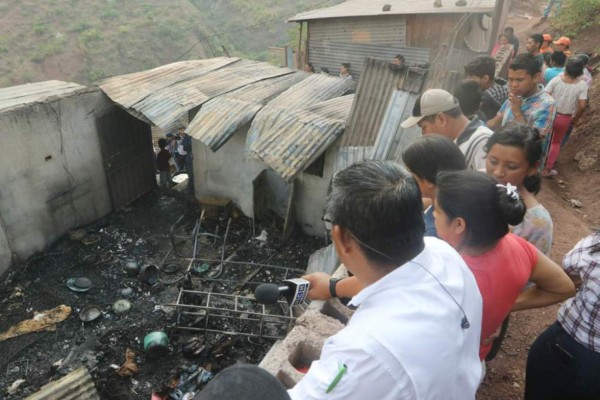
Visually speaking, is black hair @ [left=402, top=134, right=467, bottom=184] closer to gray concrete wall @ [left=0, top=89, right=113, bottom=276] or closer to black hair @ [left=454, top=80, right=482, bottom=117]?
black hair @ [left=454, top=80, right=482, bottom=117]

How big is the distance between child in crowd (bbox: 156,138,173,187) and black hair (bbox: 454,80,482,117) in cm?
862

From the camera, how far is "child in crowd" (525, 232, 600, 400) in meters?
2.25

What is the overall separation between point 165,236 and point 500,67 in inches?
367

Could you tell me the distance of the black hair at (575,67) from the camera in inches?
250

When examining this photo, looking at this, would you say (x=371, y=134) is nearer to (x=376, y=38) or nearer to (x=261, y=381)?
(x=261, y=381)

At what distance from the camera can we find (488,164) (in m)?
3.15

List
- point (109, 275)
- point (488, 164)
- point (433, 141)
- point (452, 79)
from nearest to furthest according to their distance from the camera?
point (433, 141) < point (488, 164) < point (452, 79) < point (109, 275)

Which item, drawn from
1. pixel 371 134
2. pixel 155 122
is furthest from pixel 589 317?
pixel 155 122

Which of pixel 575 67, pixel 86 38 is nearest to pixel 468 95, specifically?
pixel 575 67

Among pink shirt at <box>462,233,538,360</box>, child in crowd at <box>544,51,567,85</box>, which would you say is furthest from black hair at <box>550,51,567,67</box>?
pink shirt at <box>462,233,538,360</box>

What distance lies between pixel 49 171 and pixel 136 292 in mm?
3373

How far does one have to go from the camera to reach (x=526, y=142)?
2955 millimetres

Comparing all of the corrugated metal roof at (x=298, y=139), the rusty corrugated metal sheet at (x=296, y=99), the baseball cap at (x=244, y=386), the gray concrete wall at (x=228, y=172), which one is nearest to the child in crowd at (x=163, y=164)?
the gray concrete wall at (x=228, y=172)

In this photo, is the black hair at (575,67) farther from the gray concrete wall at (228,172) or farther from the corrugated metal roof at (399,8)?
the gray concrete wall at (228,172)
